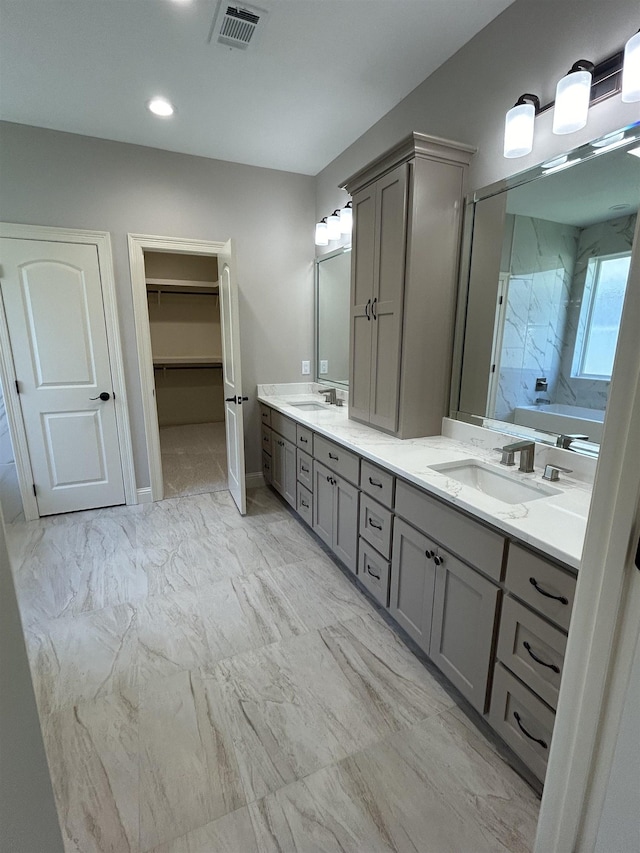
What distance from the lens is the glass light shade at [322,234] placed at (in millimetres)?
3316

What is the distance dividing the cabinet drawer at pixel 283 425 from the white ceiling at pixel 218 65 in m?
2.03

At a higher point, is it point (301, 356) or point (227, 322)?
point (227, 322)

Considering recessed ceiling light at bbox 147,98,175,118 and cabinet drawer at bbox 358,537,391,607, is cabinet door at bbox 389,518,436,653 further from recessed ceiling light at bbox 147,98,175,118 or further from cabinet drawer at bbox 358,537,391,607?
recessed ceiling light at bbox 147,98,175,118

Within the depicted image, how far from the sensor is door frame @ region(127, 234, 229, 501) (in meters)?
3.10

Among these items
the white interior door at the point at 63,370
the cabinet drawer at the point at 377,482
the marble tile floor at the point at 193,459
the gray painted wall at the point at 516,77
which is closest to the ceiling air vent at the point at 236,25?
the gray painted wall at the point at 516,77

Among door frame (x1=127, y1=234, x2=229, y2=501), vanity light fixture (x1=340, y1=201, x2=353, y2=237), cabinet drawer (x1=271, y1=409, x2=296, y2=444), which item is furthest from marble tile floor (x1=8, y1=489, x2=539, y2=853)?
vanity light fixture (x1=340, y1=201, x2=353, y2=237)

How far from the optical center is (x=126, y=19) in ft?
5.93

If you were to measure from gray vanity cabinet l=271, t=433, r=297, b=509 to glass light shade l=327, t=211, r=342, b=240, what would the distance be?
1.72 meters

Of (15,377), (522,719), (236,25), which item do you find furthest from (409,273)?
(15,377)

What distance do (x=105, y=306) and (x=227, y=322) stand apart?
0.94 metres

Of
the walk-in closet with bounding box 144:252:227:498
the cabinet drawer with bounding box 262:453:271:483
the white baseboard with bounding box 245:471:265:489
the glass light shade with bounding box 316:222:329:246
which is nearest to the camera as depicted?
the glass light shade with bounding box 316:222:329:246

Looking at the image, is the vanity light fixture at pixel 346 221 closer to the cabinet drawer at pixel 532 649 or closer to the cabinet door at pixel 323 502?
the cabinet door at pixel 323 502

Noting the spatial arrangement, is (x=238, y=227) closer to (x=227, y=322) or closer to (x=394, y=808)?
(x=227, y=322)

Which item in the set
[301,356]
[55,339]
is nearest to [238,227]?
[301,356]
